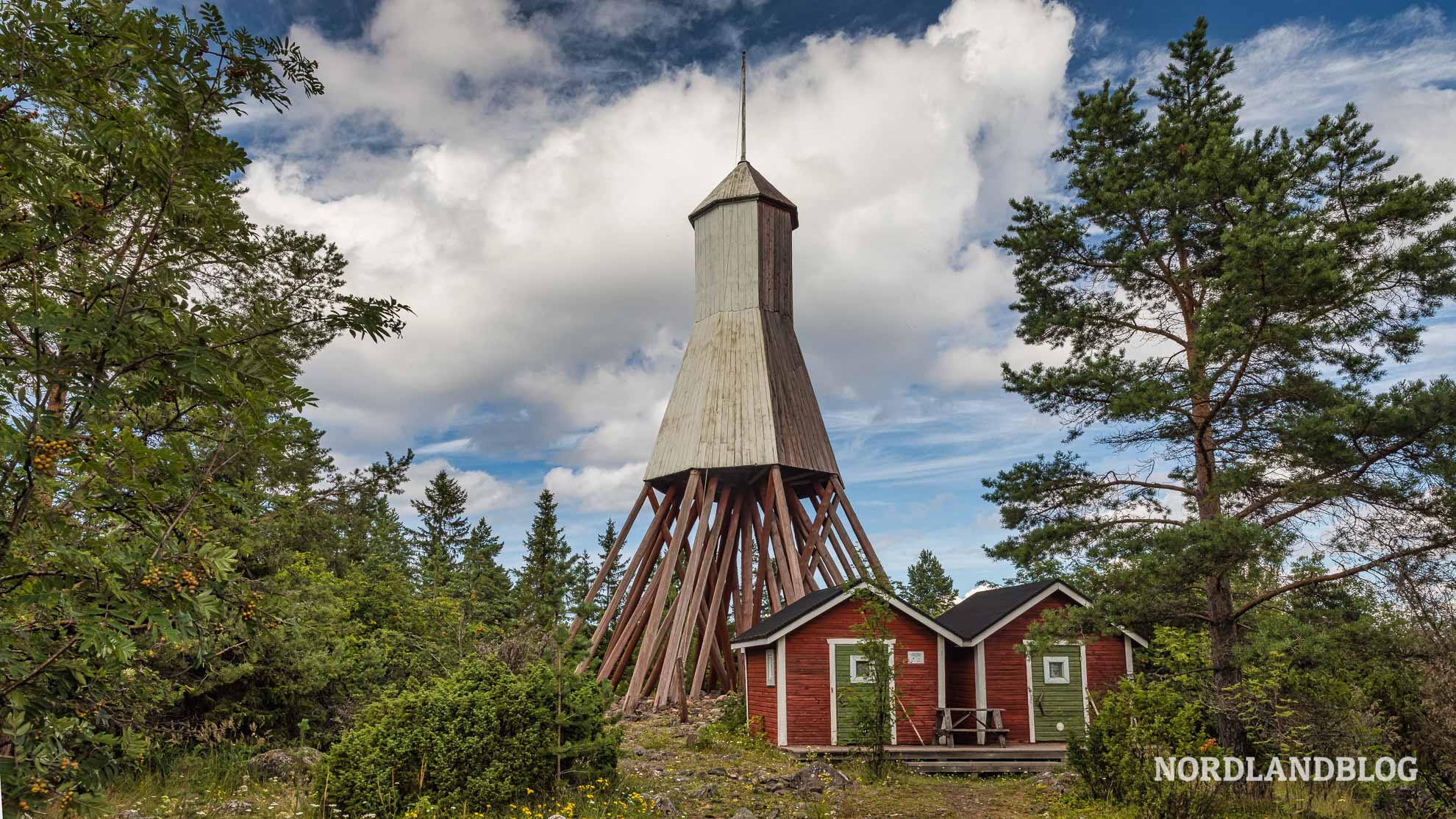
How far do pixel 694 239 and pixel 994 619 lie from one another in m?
11.9

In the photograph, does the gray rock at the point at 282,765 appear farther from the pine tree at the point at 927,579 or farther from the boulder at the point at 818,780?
the pine tree at the point at 927,579

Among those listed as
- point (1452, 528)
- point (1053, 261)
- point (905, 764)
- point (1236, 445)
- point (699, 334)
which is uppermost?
point (699, 334)

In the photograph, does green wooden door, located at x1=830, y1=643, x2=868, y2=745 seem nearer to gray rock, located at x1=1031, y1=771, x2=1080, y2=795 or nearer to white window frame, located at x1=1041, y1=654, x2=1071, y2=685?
gray rock, located at x1=1031, y1=771, x2=1080, y2=795

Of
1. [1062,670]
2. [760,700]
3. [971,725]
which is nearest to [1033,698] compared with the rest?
[1062,670]

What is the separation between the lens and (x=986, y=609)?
19031 mm

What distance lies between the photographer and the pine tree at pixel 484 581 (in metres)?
33.2

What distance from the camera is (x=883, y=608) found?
14.6 m

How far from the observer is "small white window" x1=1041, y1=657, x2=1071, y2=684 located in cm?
1738

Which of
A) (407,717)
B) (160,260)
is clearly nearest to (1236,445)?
(407,717)

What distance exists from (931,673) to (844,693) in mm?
2288

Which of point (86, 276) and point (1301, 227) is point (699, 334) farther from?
point (86, 276)

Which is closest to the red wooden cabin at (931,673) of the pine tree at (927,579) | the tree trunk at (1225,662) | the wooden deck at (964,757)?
the wooden deck at (964,757)

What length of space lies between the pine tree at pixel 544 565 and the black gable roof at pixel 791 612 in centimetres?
1699

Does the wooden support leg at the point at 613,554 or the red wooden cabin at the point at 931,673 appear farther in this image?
the wooden support leg at the point at 613,554
